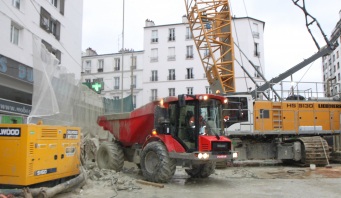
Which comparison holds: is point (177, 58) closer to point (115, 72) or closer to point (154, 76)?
point (154, 76)

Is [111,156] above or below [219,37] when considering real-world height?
below

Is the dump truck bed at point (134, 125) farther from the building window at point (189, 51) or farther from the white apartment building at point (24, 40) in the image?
the building window at point (189, 51)

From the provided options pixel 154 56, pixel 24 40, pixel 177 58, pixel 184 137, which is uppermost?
pixel 154 56

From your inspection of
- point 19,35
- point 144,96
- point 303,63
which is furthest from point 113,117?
point 144,96

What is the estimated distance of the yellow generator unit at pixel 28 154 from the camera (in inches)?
236

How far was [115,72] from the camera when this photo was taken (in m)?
41.8

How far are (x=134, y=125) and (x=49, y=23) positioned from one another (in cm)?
1252

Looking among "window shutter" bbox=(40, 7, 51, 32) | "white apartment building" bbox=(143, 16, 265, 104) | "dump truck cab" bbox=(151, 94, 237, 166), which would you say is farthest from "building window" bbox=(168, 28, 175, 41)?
"dump truck cab" bbox=(151, 94, 237, 166)

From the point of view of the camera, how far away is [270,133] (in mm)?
12773

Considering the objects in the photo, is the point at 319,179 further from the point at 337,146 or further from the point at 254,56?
the point at 254,56

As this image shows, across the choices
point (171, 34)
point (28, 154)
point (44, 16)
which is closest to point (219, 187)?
point (28, 154)

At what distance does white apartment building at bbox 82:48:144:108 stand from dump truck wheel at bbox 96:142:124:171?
2899 centimetres

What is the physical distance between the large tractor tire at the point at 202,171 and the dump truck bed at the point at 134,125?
6.61 ft

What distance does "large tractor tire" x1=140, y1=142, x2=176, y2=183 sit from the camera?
26.7 ft
